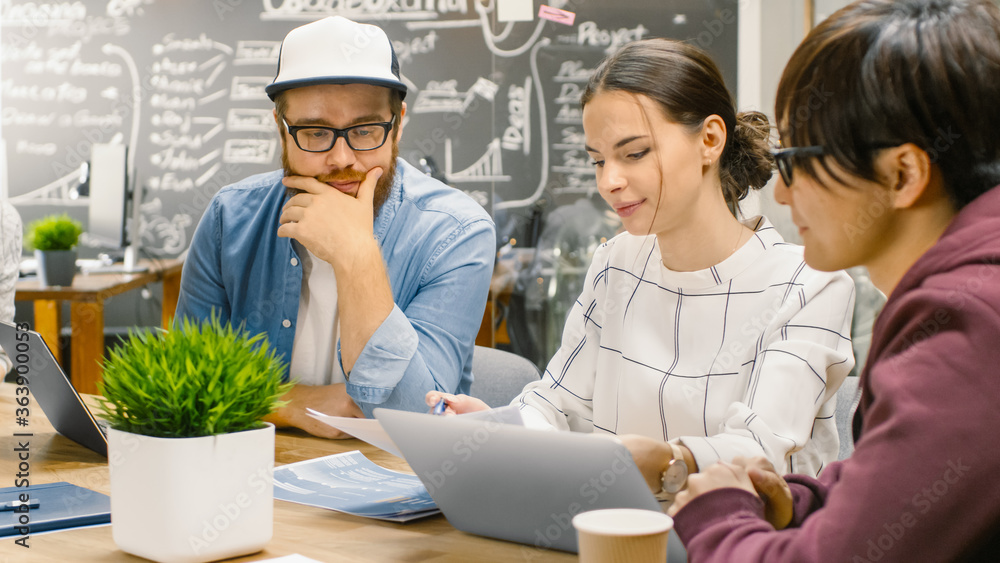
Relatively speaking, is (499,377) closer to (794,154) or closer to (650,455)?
(650,455)

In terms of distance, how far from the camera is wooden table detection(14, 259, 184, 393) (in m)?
3.42

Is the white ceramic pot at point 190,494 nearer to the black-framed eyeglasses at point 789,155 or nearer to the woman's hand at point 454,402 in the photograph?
the woman's hand at point 454,402

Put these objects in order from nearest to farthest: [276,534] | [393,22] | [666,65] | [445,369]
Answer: [276,534]
[666,65]
[445,369]
[393,22]

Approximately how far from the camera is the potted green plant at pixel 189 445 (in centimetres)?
77

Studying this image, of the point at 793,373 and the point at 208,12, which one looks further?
the point at 208,12

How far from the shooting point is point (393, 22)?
14.0ft

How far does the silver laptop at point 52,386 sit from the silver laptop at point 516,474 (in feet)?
1.73

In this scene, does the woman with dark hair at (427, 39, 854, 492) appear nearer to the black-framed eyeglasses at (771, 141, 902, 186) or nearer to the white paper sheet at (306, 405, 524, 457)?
the white paper sheet at (306, 405, 524, 457)

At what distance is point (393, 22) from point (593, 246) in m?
1.71

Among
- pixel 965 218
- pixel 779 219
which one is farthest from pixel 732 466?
pixel 779 219

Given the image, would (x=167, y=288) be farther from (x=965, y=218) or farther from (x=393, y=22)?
(x=965, y=218)

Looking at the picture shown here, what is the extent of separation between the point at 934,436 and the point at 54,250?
3545 mm

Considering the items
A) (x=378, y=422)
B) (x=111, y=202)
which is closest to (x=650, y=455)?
(x=378, y=422)

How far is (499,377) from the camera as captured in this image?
1674mm
